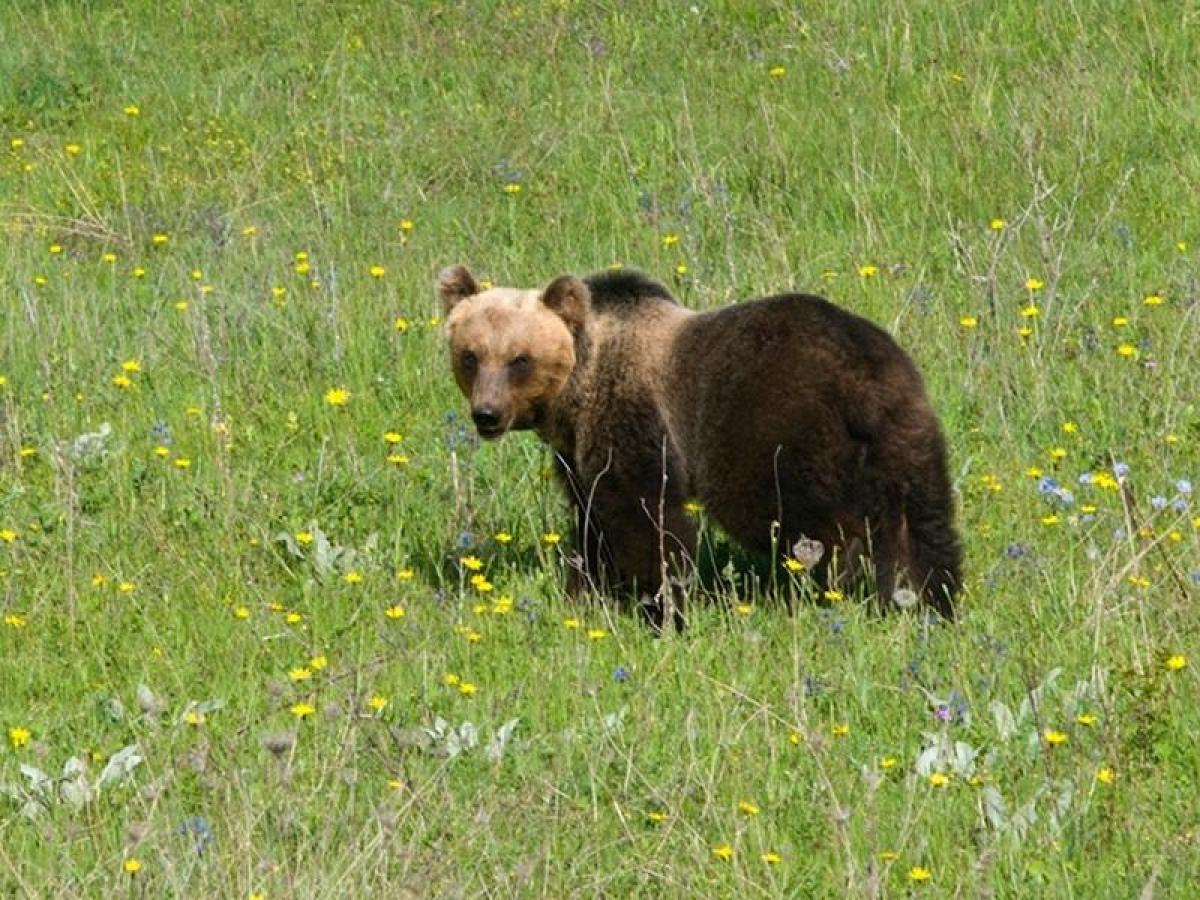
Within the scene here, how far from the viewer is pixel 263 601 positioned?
6.95 m

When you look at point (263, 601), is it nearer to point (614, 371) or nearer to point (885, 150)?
point (614, 371)

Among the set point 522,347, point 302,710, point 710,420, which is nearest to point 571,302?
point 522,347

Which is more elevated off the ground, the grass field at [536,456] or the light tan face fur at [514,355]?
the light tan face fur at [514,355]

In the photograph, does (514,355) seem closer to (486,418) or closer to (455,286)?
(486,418)

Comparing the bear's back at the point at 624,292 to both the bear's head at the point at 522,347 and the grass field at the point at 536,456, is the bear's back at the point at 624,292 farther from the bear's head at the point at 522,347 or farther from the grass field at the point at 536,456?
the grass field at the point at 536,456

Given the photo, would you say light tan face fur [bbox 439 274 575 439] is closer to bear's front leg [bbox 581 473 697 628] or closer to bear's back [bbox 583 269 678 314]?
bear's back [bbox 583 269 678 314]

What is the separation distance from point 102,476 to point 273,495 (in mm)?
601

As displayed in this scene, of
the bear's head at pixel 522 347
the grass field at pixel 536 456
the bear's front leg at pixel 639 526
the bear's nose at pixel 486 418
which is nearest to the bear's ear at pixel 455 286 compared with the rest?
the bear's head at pixel 522 347

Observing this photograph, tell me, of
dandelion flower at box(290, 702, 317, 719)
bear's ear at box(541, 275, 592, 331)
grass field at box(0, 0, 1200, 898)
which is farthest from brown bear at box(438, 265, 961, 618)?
dandelion flower at box(290, 702, 317, 719)

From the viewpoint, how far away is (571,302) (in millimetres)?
7637

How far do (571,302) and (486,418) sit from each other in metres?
0.54

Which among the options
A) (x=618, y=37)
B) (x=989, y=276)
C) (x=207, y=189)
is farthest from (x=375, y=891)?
(x=618, y=37)

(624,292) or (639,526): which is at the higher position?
(624,292)

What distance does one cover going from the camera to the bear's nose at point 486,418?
24.1 feet
